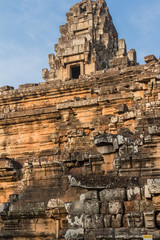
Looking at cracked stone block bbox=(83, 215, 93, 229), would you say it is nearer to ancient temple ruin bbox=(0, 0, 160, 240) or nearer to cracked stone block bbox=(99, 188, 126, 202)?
ancient temple ruin bbox=(0, 0, 160, 240)

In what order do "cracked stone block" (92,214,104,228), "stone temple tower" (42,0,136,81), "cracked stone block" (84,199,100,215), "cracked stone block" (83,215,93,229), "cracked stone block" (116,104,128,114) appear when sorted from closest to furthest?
"cracked stone block" (92,214,104,228) < "cracked stone block" (83,215,93,229) < "cracked stone block" (84,199,100,215) < "cracked stone block" (116,104,128,114) < "stone temple tower" (42,0,136,81)

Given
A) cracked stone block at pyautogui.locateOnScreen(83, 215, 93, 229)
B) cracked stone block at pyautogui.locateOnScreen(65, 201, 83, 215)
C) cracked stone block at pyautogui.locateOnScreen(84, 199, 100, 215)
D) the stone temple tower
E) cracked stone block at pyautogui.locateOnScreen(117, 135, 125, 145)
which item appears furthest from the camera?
the stone temple tower

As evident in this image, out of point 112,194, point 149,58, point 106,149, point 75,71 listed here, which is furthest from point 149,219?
point 75,71

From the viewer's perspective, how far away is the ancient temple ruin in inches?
277

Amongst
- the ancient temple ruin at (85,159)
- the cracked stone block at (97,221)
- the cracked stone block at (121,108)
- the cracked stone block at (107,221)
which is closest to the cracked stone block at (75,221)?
the ancient temple ruin at (85,159)

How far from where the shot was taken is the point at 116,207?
7.02 m

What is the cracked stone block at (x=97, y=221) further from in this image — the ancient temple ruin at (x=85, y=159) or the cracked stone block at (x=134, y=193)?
the cracked stone block at (x=134, y=193)

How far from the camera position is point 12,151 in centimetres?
1398

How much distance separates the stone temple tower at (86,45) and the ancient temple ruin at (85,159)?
400 inches

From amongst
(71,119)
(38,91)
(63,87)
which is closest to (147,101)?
(71,119)

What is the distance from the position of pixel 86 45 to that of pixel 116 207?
2093 centimetres

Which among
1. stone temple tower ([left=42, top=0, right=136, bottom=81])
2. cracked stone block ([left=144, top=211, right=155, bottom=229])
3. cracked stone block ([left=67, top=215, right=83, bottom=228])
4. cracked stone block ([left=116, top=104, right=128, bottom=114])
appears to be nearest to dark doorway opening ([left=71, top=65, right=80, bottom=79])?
stone temple tower ([left=42, top=0, right=136, bottom=81])

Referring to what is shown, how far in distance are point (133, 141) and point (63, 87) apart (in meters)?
7.20

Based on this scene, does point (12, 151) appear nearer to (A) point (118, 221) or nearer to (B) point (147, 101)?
(B) point (147, 101)
